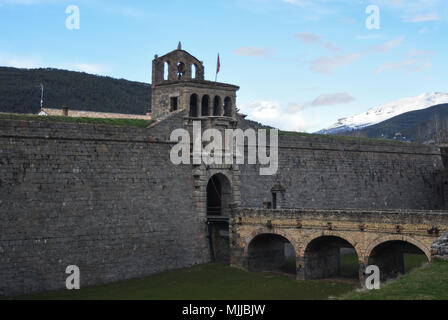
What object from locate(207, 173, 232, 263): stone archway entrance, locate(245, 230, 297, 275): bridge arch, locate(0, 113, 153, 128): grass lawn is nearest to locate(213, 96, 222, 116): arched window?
locate(207, 173, 232, 263): stone archway entrance

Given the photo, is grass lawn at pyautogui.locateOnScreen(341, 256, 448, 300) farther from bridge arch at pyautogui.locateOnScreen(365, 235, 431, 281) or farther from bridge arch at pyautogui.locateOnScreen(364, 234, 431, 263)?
bridge arch at pyautogui.locateOnScreen(365, 235, 431, 281)

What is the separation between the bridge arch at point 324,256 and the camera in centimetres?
2716

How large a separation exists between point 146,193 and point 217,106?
736cm

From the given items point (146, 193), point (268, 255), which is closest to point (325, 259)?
point (268, 255)

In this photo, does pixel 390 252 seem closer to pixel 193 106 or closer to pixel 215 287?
pixel 215 287

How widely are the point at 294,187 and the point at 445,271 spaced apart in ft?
71.2

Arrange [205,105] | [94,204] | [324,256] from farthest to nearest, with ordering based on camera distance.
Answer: [205,105] → [324,256] → [94,204]

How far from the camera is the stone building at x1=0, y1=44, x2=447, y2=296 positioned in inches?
928

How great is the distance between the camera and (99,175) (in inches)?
1032

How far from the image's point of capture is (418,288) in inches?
528

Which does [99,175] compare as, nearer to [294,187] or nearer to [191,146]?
[191,146]

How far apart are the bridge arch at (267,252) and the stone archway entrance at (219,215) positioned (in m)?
1.94

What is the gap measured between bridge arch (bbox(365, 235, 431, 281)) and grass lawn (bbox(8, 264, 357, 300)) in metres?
1.51

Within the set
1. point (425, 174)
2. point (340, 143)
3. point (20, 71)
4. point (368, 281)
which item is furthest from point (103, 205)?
point (20, 71)
